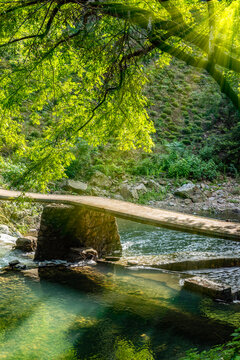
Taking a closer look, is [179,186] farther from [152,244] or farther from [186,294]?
[186,294]

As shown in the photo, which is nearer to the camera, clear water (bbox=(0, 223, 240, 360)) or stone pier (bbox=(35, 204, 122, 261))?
clear water (bbox=(0, 223, 240, 360))

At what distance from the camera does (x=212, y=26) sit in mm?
4066

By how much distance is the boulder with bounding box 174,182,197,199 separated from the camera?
14.9m

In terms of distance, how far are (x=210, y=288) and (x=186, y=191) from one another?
416 inches

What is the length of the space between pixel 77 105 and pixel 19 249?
341cm

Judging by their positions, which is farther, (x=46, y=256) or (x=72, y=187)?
(x=72, y=187)

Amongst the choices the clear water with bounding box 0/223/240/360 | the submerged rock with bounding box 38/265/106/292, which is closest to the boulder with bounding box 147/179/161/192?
the submerged rock with bounding box 38/265/106/292

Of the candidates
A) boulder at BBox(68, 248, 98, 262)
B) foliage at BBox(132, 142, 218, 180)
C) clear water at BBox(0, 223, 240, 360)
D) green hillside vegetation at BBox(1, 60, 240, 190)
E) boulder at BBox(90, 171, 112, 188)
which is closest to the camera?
clear water at BBox(0, 223, 240, 360)

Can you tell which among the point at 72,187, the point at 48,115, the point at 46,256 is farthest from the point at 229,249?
the point at 48,115

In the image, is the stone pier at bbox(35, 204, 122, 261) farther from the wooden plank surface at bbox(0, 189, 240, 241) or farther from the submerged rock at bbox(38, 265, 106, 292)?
the submerged rock at bbox(38, 265, 106, 292)

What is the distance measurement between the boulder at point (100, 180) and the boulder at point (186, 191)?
317 centimetres

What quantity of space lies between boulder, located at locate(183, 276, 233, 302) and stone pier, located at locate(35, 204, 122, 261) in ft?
8.09

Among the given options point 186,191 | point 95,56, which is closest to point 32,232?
point 95,56

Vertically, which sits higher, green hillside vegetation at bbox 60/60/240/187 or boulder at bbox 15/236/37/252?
green hillside vegetation at bbox 60/60/240/187
